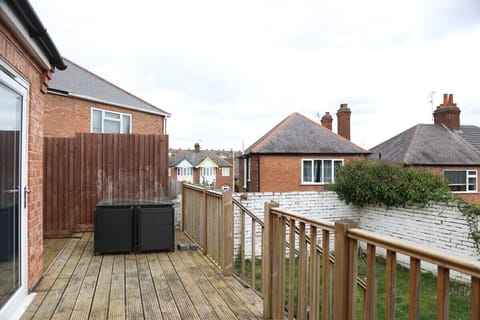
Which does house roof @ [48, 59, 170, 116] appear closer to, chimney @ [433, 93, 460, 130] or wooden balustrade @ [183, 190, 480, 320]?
wooden balustrade @ [183, 190, 480, 320]

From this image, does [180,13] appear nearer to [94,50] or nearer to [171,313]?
[94,50]

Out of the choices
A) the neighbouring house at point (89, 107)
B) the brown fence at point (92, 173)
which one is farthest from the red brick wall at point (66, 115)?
the brown fence at point (92, 173)

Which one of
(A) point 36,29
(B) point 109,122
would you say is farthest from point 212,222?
(B) point 109,122

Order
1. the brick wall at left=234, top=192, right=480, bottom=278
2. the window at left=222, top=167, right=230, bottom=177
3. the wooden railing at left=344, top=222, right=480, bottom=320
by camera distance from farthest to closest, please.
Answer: the window at left=222, top=167, right=230, bottom=177 < the brick wall at left=234, top=192, right=480, bottom=278 < the wooden railing at left=344, top=222, right=480, bottom=320

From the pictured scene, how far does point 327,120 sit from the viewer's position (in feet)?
66.0

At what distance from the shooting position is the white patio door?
105 inches

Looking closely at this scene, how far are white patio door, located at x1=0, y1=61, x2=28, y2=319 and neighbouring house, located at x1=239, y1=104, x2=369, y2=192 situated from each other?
1379 cm

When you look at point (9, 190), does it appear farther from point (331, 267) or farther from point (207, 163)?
point (207, 163)

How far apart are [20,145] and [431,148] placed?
18.3 metres

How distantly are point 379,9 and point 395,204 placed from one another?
488 centimetres

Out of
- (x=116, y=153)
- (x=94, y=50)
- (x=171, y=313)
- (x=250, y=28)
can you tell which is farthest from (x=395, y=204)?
(x=94, y=50)

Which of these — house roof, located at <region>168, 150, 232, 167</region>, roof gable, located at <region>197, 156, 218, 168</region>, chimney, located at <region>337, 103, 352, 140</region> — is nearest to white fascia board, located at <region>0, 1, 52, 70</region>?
chimney, located at <region>337, 103, 352, 140</region>

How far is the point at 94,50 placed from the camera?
12.7 m

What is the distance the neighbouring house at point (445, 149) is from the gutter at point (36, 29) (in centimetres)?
1581
